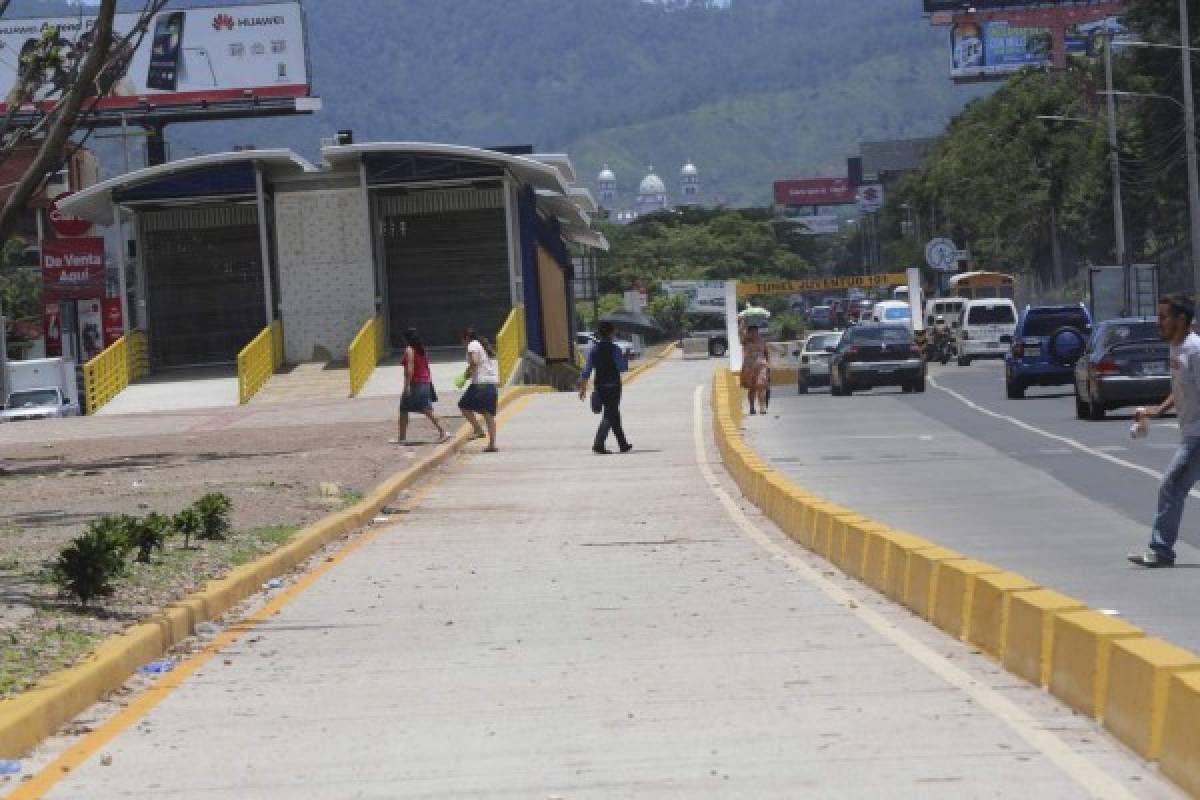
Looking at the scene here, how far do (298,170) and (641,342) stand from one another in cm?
8289

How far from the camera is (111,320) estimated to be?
71.8m

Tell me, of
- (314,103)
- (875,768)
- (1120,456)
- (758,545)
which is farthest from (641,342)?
(875,768)

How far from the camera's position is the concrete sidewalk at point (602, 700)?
805 cm

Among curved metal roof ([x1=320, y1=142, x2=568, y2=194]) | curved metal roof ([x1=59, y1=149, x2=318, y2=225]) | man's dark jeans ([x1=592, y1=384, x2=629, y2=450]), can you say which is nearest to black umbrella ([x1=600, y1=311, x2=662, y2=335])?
curved metal roof ([x1=320, y1=142, x2=568, y2=194])

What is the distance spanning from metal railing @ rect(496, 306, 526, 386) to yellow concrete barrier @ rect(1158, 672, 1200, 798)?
41.1 meters

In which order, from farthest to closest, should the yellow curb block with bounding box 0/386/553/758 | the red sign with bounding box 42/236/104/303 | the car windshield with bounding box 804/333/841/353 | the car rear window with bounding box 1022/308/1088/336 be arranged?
1. the red sign with bounding box 42/236/104/303
2. the car windshield with bounding box 804/333/841/353
3. the car rear window with bounding box 1022/308/1088/336
4. the yellow curb block with bounding box 0/386/553/758

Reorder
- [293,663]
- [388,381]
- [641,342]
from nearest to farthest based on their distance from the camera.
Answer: [293,663]
[388,381]
[641,342]

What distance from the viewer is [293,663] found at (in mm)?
11680

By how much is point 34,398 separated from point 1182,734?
Answer: 5782 centimetres

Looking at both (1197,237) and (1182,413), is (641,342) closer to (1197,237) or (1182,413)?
(1197,237)

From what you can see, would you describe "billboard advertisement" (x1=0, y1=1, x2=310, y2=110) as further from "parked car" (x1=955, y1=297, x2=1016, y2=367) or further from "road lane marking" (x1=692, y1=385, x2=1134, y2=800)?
"road lane marking" (x1=692, y1=385, x2=1134, y2=800)

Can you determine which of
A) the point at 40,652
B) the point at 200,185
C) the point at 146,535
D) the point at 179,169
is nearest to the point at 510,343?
the point at 200,185

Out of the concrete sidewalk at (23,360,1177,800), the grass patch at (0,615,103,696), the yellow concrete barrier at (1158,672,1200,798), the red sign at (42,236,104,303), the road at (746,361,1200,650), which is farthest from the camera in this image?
the red sign at (42,236,104,303)

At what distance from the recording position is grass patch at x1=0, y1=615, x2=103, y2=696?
10.4 metres
